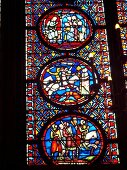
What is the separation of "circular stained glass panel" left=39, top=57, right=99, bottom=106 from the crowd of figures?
392mm

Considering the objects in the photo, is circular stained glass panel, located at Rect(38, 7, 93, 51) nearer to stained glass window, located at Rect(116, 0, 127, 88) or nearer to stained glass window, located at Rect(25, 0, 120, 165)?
stained glass window, located at Rect(25, 0, 120, 165)

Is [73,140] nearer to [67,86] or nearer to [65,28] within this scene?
[67,86]

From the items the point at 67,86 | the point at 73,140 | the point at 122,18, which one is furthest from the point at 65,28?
the point at 73,140

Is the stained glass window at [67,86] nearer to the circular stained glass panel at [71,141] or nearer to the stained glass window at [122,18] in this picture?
the circular stained glass panel at [71,141]

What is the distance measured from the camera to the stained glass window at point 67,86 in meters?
8.46

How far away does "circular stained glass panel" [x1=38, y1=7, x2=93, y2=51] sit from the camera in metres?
9.50

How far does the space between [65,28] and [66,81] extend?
1.12 m

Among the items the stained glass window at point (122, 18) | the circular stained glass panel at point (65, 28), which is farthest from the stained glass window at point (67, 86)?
the stained glass window at point (122, 18)

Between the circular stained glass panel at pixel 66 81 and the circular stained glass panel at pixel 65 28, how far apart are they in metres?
0.35

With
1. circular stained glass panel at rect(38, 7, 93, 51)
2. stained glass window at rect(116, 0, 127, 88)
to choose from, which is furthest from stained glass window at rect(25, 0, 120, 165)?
stained glass window at rect(116, 0, 127, 88)
